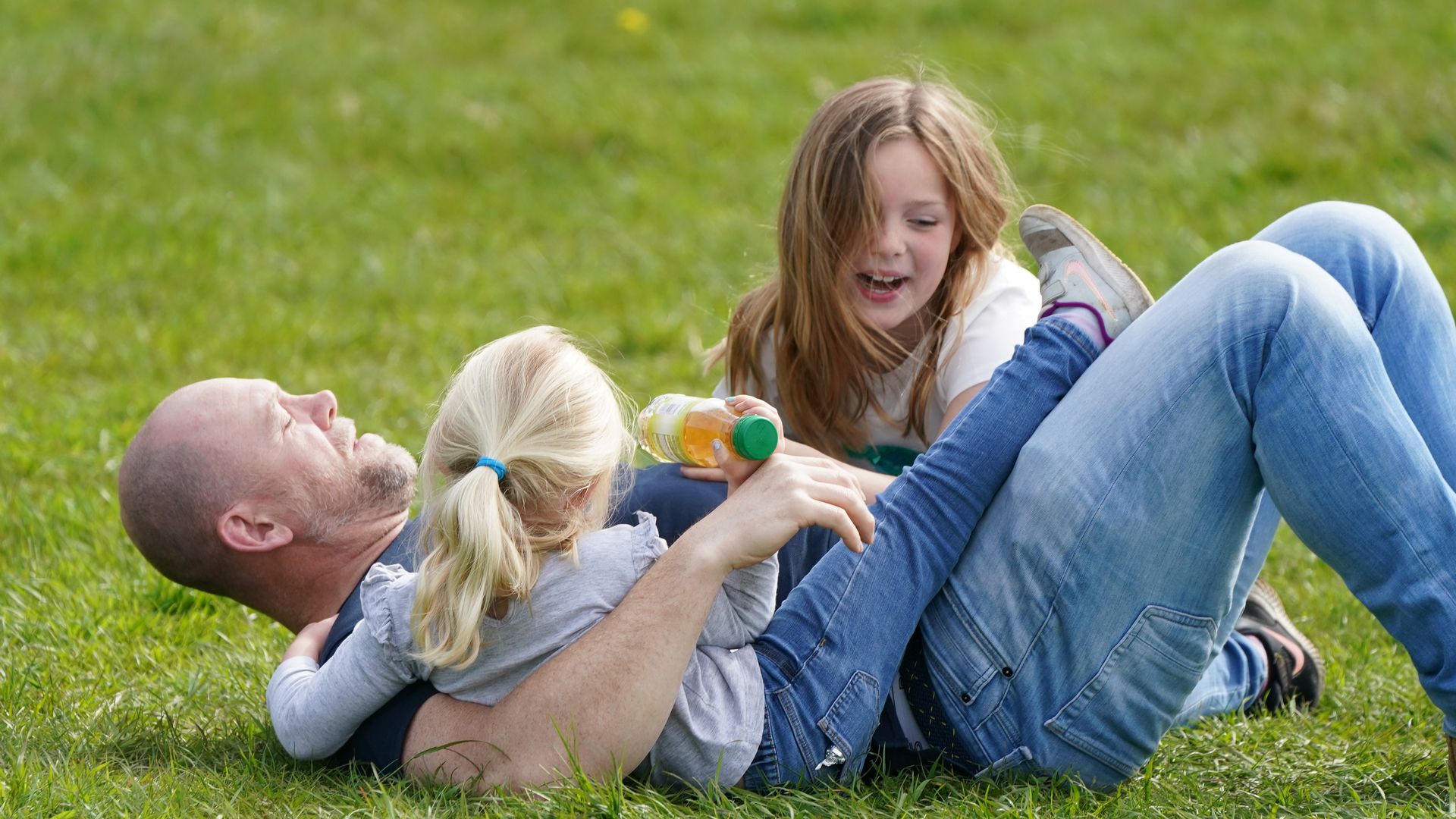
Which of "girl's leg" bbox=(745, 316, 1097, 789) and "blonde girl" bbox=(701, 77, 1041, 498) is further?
"blonde girl" bbox=(701, 77, 1041, 498)

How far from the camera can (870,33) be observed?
966 centimetres

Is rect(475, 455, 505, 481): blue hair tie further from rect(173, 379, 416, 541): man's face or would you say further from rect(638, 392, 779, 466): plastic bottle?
rect(173, 379, 416, 541): man's face

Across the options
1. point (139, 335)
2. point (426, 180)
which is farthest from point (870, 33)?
point (139, 335)

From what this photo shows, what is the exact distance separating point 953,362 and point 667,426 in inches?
37.0

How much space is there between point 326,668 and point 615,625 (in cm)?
55

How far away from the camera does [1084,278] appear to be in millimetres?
2920

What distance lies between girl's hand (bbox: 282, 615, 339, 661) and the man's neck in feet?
0.18

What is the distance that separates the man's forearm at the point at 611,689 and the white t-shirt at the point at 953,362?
3.89ft

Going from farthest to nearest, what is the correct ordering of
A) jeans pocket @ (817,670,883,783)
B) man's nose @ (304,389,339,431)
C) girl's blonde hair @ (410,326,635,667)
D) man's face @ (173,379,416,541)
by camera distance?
man's nose @ (304,389,339,431), man's face @ (173,379,416,541), jeans pocket @ (817,670,883,783), girl's blonde hair @ (410,326,635,667)

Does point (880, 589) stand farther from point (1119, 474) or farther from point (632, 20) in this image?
point (632, 20)

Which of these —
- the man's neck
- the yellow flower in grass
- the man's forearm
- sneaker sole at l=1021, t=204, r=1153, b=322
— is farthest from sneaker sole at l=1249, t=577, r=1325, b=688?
the yellow flower in grass

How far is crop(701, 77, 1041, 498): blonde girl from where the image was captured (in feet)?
11.9

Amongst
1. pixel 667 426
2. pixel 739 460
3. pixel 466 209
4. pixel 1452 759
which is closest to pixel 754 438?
pixel 739 460

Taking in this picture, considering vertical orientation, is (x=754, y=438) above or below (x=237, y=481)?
above
